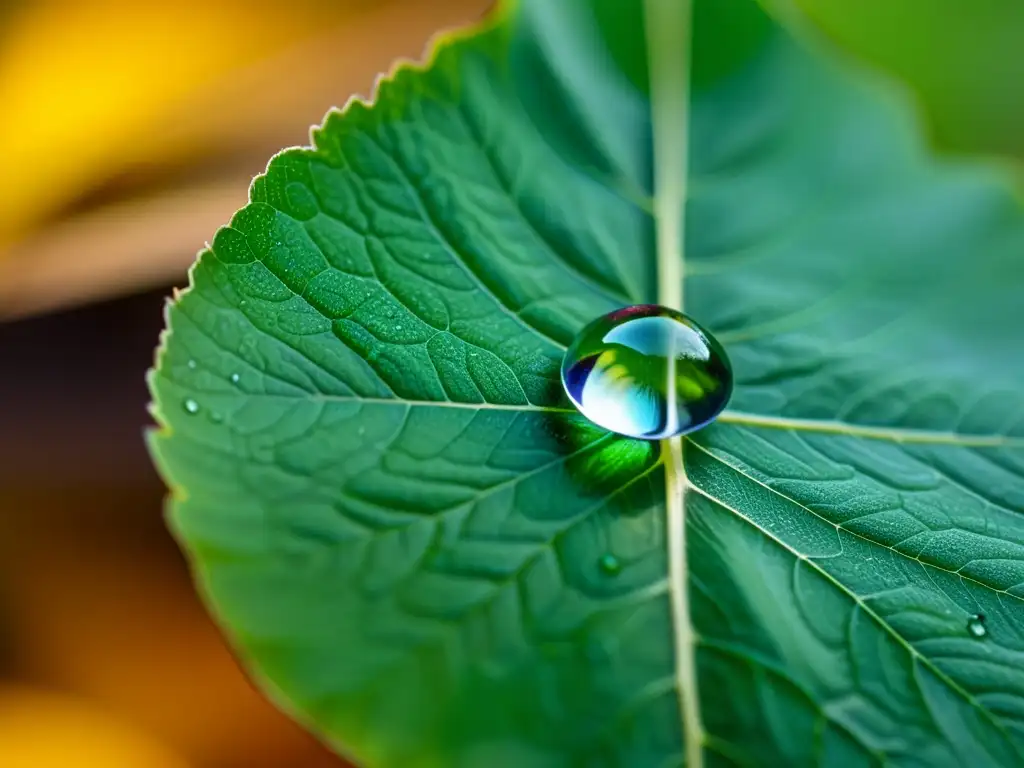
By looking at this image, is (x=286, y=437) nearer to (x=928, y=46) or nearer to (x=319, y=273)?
(x=319, y=273)

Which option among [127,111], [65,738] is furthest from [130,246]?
[65,738]

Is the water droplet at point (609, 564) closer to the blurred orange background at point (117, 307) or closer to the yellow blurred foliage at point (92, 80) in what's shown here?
the blurred orange background at point (117, 307)

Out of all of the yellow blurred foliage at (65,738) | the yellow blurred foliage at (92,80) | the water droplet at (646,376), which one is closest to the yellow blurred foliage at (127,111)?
the yellow blurred foliage at (92,80)

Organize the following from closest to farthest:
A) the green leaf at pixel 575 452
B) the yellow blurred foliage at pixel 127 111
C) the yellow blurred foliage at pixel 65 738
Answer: the green leaf at pixel 575 452 < the yellow blurred foliage at pixel 65 738 < the yellow blurred foliage at pixel 127 111

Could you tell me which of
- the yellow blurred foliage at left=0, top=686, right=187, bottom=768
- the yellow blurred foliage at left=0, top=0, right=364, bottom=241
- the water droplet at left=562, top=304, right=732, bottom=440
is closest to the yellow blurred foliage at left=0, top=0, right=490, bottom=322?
the yellow blurred foliage at left=0, top=0, right=364, bottom=241

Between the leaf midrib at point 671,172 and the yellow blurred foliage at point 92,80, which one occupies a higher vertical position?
the yellow blurred foliage at point 92,80

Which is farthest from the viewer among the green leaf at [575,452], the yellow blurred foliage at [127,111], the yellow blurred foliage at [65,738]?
the yellow blurred foliage at [127,111]
